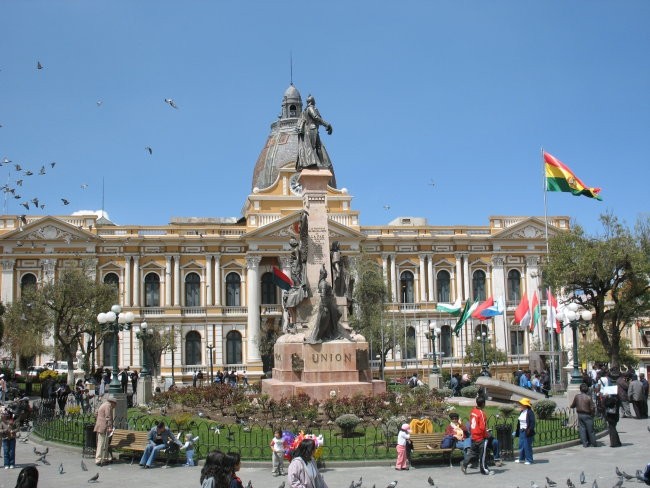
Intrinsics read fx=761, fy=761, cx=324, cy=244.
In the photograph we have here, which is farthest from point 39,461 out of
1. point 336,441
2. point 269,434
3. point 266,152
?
point 266,152

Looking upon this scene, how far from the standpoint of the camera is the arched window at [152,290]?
176ft

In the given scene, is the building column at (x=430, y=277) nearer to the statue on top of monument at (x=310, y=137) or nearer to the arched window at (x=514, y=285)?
the arched window at (x=514, y=285)

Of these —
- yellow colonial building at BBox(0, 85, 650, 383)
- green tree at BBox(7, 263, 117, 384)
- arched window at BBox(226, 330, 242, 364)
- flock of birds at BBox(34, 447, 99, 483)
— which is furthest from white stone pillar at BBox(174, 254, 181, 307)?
flock of birds at BBox(34, 447, 99, 483)

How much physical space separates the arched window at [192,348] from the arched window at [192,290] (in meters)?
2.19

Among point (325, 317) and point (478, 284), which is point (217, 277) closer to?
point (478, 284)

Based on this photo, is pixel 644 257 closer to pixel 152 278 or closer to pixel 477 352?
pixel 477 352

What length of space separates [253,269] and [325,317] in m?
34.1

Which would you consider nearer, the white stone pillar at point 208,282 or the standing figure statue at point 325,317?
the standing figure statue at point 325,317

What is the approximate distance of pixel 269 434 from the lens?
693 inches

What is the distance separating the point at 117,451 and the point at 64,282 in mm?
26739

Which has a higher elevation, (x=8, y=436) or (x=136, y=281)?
(x=136, y=281)

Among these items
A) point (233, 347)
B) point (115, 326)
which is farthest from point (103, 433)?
point (233, 347)

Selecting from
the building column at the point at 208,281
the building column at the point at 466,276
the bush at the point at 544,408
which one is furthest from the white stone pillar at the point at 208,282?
the bush at the point at 544,408

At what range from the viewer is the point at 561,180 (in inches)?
1442
